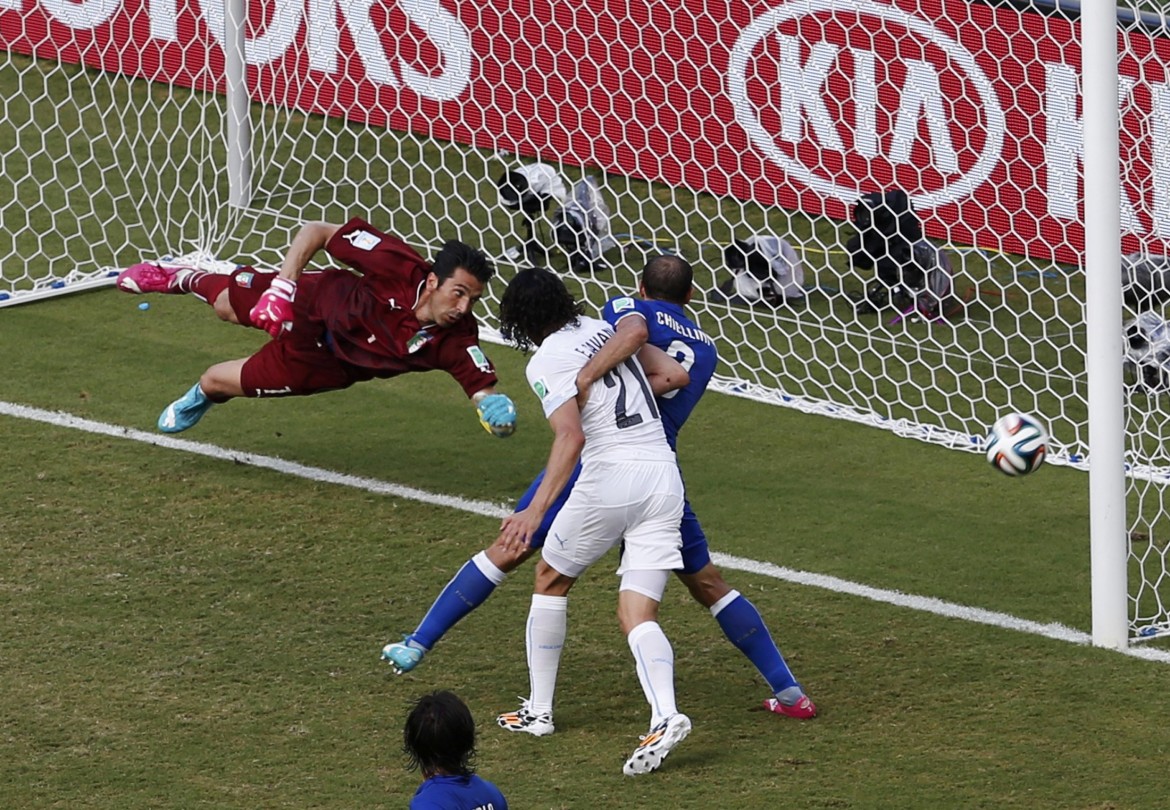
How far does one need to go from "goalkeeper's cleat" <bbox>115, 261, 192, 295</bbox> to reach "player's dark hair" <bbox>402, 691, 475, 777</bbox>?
4.37 meters

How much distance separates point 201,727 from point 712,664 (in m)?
1.69

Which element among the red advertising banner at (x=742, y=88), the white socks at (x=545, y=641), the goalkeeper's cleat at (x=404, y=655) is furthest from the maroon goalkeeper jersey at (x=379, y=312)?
the red advertising banner at (x=742, y=88)

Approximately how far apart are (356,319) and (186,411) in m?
1.01

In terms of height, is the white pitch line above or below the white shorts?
below

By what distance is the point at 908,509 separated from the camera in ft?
26.2

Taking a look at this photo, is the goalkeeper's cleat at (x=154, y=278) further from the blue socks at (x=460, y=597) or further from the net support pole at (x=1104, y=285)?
the net support pole at (x=1104, y=285)

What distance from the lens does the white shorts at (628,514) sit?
223 inches

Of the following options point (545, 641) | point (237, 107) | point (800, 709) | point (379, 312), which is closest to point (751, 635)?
point (800, 709)

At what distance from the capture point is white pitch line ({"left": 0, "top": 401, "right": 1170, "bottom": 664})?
680 cm

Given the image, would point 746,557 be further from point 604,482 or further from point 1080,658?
point 604,482

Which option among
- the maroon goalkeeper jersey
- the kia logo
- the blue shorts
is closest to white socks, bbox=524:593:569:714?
the blue shorts

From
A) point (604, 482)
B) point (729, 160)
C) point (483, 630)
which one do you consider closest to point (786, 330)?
point (729, 160)

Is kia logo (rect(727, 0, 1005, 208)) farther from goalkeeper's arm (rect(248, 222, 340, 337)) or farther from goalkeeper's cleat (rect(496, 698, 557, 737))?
goalkeeper's cleat (rect(496, 698, 557, 737))

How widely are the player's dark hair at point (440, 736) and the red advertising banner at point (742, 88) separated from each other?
499 cm
